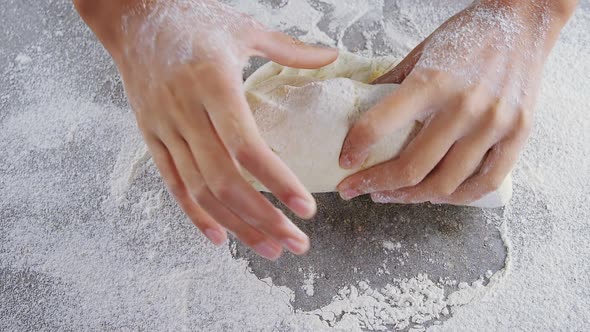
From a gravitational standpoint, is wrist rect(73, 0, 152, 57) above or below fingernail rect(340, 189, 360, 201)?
above

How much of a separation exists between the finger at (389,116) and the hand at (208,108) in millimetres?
173

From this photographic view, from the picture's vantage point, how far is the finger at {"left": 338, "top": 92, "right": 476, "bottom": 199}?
0.98 meters

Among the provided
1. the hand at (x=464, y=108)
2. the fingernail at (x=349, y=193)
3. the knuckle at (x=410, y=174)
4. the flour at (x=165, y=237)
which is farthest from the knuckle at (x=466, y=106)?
the flour at (x=165, y=237)

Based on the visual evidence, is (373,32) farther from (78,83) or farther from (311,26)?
(78,83)

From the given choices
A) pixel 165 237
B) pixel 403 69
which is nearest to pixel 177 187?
pixel 165 237

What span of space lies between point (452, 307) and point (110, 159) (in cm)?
85

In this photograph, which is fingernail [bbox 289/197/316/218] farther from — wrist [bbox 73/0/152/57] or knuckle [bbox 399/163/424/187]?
wrist [bbox 73/0/152/57]

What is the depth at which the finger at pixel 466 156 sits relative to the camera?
3.24 feet

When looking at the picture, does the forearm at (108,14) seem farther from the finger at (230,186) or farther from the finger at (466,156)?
the finger at (466,156)

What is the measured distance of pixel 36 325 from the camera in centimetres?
116

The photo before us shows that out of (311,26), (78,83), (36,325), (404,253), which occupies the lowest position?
(36,325)

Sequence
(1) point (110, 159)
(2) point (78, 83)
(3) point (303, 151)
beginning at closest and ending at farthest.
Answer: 1. (3) point (303, 151)
2. (1) point (110, 159)
3. (2) point (78, 83)

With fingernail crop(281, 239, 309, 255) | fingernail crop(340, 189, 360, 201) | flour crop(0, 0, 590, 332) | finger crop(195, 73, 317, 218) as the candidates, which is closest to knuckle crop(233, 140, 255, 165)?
finger crop(195, 73, 317, 218)

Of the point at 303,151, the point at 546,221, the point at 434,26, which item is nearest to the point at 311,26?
the point at 434,26
